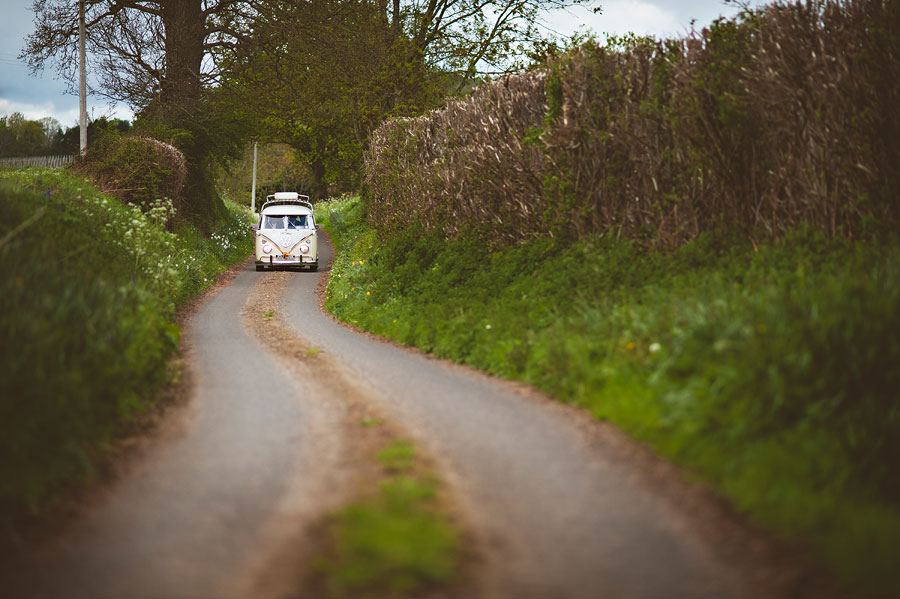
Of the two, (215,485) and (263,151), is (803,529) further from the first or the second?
(263,151)

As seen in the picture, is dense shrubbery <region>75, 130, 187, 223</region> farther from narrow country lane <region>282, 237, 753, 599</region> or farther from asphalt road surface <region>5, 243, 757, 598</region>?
narrow country lane <region>282, 237, 753, 599</region>

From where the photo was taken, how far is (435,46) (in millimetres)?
26562

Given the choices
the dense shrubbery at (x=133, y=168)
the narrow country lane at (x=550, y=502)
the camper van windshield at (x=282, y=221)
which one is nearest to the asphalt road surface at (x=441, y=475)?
the narrow country lane at (x=550, y=502)

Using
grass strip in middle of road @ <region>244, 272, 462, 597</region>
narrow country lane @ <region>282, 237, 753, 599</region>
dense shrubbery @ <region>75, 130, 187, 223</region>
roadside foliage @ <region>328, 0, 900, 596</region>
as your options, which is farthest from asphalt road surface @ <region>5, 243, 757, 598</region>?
dense shrubbery @ <region>75, 130, 187, 223</region>

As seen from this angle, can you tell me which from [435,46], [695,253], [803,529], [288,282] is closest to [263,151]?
[435,46]

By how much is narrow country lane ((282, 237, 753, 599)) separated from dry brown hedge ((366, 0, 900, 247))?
12.2ft

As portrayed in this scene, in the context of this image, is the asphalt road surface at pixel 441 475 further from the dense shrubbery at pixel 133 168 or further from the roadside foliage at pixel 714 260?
the dense shrubbery at pixel 133 168

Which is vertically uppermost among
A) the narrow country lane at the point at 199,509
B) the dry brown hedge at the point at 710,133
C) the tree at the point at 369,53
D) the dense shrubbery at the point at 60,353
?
the tree at the point at 369,53

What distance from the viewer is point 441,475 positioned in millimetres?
5160

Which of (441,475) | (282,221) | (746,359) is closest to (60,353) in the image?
(441,475)

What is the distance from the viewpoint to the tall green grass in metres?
4.46

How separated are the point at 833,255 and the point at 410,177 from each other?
1166 cm

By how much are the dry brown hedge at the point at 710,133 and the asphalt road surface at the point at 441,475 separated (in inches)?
146

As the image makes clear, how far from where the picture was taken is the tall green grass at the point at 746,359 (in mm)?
4461
